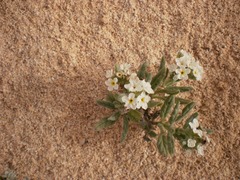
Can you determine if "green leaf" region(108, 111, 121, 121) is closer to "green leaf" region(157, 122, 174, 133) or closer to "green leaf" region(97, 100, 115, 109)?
"green leaf" region(97, 100, 115, 109)

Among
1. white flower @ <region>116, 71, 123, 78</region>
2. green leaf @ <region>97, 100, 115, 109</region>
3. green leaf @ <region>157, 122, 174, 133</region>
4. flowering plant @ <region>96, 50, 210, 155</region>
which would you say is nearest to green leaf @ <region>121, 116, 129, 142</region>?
flowering plant @ <region>96, 50, 210, 155</region>

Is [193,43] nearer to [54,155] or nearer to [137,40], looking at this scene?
[137,40]

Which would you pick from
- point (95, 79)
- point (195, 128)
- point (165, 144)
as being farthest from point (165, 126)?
point (95, 79)

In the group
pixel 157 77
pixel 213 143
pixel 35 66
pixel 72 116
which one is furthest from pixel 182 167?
pixel 35 66

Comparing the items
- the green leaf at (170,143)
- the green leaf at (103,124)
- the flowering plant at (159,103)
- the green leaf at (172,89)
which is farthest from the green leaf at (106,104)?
the green leaf at (170,143)

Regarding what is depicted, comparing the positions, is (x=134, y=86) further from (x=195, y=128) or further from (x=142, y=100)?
(x=195, y=128)

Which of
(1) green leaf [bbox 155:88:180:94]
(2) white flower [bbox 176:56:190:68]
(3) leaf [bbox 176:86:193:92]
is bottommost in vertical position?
(1) green leaf [bbox 155:88:180:94]

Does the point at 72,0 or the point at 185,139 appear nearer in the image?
the point at 185,139
